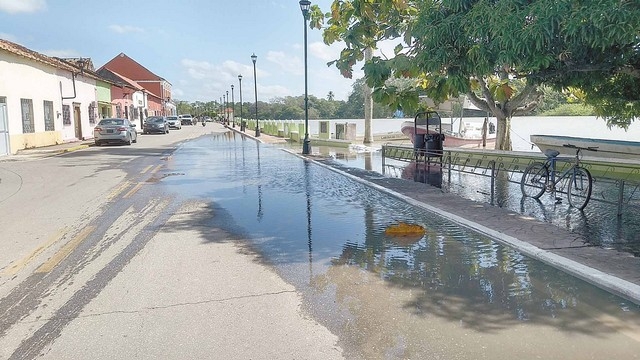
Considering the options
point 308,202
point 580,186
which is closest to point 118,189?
point 308,202

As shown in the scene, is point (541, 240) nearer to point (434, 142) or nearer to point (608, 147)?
point (434, 142)

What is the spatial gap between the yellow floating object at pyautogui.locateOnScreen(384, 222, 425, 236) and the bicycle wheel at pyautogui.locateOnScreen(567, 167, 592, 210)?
11.0ft

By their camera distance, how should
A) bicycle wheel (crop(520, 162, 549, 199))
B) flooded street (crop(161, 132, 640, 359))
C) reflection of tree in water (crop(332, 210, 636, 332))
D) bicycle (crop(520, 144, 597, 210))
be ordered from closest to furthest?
1. flooded street (crop(161, 132, 640, 359))
2. reflection of tree in water (crop(332, 210, 636, 332))
3. bicycle (crop(520, 144, 597, 210))
4. bicycle wheel (crop(520, 162, 549, 199))

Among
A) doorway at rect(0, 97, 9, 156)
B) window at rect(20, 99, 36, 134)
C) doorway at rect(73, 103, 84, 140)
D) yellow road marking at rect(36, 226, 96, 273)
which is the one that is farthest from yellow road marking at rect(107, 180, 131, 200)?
doorway at rect(73, 103, 84, 140)

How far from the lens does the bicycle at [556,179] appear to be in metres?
8.75

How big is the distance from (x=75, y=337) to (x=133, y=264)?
187cm

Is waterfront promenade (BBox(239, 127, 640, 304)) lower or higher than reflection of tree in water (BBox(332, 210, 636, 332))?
higher

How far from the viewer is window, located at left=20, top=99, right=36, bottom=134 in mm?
23777

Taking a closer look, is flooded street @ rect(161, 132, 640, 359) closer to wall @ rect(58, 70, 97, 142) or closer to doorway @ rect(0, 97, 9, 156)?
doorway @ rect(0, 97, 9, 156)

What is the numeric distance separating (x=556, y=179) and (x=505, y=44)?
4762mm

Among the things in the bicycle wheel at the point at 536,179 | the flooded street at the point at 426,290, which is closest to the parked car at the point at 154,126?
the flooded street at the point at 426,290

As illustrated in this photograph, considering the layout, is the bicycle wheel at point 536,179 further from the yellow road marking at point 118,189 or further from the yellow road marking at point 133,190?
the yellow road marking at point 118,189

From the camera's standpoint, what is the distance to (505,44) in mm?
6082

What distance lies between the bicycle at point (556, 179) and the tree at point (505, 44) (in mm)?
1499
